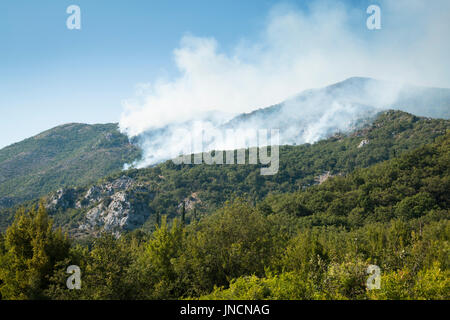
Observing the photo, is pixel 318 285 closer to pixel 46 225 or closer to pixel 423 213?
pixel 46 225

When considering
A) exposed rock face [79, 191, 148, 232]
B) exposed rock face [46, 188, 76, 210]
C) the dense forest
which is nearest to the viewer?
the dense forest

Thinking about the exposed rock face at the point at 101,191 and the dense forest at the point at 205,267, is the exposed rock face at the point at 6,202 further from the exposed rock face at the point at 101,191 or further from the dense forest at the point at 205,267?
the dense forest at the point at 205,267

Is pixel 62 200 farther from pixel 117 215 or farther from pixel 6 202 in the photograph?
pixel 6 202

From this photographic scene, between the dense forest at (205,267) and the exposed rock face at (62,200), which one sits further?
the exposed rock face at (62,200)

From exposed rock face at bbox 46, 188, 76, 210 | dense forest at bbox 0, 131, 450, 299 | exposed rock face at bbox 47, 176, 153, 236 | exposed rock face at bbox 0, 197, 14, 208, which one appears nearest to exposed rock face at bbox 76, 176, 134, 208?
exposed rock face at bbox 47, 176, 153, 236

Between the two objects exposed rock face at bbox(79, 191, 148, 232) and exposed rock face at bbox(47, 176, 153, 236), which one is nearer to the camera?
exposed rock face at bbox(79, 191, 148, 232)

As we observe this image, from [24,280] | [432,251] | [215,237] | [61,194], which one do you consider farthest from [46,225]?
[61,194]

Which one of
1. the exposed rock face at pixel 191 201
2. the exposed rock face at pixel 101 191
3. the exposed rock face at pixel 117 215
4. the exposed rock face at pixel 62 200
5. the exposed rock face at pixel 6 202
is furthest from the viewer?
the exposed rock face at pixel 6 202

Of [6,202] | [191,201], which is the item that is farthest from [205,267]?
[6,202]

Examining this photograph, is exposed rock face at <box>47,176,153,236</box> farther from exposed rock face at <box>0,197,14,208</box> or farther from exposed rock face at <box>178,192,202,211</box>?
exposed rock face at <box>0,197,14,208</box>

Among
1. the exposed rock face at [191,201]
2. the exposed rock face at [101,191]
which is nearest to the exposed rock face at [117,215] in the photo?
the exposed rock face at [101,191]

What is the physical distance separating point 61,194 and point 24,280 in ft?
576

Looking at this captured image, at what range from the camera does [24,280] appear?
16.1m
